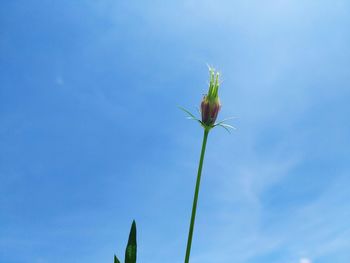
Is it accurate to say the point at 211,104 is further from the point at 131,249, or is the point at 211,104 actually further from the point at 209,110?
the point at 131,249

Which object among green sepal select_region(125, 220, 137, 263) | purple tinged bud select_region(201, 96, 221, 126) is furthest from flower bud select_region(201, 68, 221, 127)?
green sepal select_region(125, 220, 137, 263)

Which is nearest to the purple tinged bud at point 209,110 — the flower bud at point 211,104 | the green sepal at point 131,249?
the flower bud at point 211,104

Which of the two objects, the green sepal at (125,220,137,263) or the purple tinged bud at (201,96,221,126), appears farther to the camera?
the purple tinged bud at (201,96,221,126)

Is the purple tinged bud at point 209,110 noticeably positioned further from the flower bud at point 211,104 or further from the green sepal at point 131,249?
the green sepal at point 131,249

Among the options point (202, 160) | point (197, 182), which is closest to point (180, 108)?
point (202, 160)

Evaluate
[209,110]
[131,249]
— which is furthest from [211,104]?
Result: [131,249]

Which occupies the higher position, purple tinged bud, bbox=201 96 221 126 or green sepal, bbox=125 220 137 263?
purple tinged bud, bbox=201 96 221 126

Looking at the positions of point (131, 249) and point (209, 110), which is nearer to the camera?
point (131, 249)

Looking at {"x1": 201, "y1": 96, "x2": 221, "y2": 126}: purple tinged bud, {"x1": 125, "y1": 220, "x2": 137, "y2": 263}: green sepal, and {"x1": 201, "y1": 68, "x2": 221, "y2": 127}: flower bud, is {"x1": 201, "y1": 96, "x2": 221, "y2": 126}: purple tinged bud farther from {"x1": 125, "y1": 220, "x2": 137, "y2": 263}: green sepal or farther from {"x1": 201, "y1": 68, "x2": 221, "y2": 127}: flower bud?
{"x1": 125, "y1": 220, "x2": 137, "y2": 263}: green sepal
